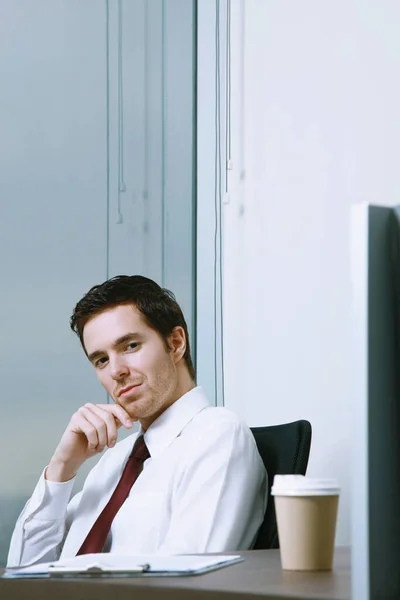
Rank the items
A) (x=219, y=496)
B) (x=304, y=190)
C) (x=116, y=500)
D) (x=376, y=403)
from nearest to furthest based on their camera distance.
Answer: (x=376, y=403) < (x=219, y=496) < (x=116, y=500) < (x=304, y=190)

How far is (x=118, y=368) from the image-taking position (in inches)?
74.6

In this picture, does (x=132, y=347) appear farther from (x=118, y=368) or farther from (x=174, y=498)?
(x=174, y=498)

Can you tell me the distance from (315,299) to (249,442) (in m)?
0.69

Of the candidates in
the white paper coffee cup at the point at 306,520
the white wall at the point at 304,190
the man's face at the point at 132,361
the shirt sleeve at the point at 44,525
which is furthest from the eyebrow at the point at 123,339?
the white paper coffee cup at the point at 306,520

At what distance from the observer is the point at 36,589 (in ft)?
3.04

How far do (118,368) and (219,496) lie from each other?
0.42 m

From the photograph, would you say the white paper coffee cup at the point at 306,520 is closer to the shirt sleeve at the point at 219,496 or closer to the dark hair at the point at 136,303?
the shirt sleeve at the point at 219,496

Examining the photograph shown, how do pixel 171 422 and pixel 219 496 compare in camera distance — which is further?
pixel 171 422

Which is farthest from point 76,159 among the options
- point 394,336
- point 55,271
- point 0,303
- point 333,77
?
point 394,336

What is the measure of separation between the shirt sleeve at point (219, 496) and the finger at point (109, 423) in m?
0.20

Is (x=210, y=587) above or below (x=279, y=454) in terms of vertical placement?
above

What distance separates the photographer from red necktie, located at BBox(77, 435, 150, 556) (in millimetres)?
1718

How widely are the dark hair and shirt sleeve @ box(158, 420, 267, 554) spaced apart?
0.33m

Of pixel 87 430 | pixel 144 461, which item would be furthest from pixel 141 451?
pixel 87 430
